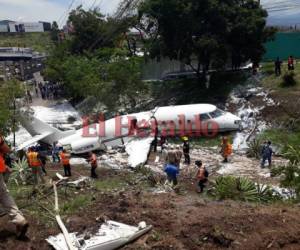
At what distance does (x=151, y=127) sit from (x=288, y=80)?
11.9 metres

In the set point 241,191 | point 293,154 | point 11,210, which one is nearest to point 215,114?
point 241,191

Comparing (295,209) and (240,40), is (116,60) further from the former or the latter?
(295,209)

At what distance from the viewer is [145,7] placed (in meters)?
36.1

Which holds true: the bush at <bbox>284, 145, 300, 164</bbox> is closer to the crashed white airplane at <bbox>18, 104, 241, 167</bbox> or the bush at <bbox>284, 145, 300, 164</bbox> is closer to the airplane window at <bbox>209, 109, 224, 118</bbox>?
the crashed white airplane at <bbox>18, 104, 241, 167</bbox>

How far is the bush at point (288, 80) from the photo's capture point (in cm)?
3300

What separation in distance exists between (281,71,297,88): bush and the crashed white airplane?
6.91 metres

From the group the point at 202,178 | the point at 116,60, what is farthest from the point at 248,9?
the point at 202,178

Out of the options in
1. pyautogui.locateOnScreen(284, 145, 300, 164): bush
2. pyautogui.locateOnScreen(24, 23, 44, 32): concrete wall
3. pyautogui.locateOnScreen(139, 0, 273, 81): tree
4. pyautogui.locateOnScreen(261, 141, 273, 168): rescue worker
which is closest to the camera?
pyautogui.locateOnScreen(284, 145, 300, 164): bush

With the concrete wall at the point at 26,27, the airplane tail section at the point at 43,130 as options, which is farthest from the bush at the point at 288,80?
the concrete wall at the point at 26,27

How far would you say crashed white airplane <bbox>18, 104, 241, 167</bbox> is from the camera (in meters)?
27.4

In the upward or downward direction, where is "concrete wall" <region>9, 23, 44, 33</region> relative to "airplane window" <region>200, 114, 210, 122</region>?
upward

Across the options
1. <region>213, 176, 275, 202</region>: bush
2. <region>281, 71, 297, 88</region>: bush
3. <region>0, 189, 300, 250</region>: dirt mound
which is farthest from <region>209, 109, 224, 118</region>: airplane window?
<region>0, 189, 300, 250</region>: dirt mound

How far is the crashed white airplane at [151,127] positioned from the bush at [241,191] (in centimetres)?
1366

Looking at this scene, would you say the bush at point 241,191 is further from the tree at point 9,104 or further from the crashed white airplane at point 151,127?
the tree at point 9,104
